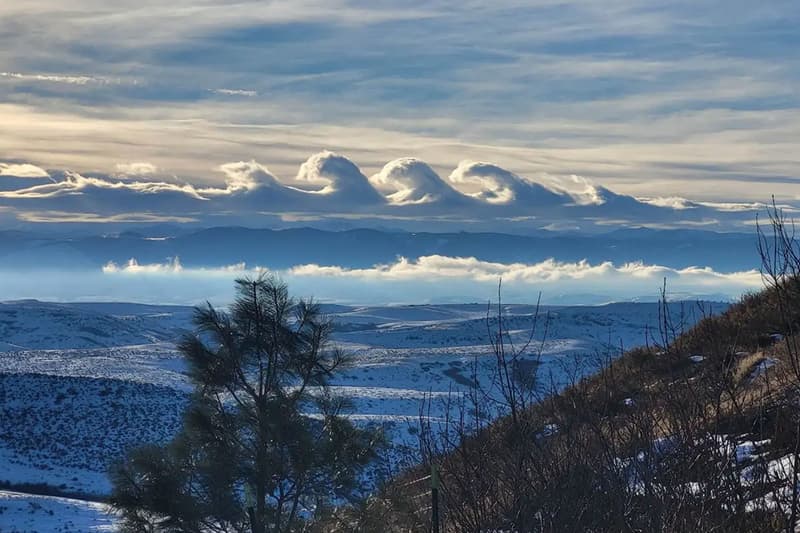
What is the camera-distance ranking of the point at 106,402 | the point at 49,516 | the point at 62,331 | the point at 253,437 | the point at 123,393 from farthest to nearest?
the point at 62,331
the point at 123,393
the point at 106,402
the point at 49,516
the point at 253,437

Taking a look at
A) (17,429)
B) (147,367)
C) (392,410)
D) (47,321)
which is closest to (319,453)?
(17,429)

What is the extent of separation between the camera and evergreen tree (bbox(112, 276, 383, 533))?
16250 mm

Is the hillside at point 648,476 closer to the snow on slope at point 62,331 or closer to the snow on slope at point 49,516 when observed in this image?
the snow on slope at point 49,516

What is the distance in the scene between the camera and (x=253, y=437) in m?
16.8

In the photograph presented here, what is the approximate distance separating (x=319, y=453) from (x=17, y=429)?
1420 inches

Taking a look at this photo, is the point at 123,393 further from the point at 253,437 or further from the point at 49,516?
the point at 253,437

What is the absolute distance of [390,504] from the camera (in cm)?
1049

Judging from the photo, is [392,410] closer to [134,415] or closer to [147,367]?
[134,415]

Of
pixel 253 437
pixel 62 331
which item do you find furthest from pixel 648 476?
pixel 62 331

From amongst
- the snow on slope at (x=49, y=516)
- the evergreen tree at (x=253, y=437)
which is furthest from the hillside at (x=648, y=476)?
the snow on slope at (x=49, y=516)

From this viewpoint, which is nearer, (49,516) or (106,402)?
(49,516)

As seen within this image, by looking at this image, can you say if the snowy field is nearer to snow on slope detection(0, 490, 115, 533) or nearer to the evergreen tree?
snow on slope detection(0, 490, 115, 533)

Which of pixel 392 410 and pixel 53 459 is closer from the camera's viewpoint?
pixel 53 459

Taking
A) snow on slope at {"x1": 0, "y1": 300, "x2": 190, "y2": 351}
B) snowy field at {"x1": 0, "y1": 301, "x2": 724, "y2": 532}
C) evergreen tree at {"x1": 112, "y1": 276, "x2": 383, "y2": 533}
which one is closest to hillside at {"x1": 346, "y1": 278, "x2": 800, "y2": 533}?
snowy field at {"x1": 0, "y1": 301, "x2": 724, "y2": 532}
